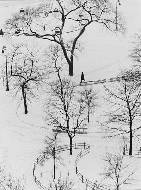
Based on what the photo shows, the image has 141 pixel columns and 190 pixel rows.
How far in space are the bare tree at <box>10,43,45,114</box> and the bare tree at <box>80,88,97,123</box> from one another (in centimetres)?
621

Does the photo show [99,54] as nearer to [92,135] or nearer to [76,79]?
[76,79]

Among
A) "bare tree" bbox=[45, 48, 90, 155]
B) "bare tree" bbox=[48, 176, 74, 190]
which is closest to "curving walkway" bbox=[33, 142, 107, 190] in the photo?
"bare tree" bbox=[48, 176, 74, 190]

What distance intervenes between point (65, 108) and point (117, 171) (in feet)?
34.3

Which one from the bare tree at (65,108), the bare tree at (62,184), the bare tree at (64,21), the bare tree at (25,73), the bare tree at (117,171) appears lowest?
the bare tree at (62,184)

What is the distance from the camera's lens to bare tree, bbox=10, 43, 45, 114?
84250 mm

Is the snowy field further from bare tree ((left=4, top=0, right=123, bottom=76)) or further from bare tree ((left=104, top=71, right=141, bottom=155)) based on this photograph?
bare tree ((left=4, top=0, right=123, bottom=76))

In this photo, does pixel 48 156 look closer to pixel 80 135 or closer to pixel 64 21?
pixel 80 135

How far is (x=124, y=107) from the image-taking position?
81.8 metres

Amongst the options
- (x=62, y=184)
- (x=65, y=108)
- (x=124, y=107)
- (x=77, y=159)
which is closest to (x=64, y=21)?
(x=124, y=107)

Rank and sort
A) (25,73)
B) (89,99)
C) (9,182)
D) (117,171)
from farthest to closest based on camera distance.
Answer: (25,73), (89,99), (117,171), (9,182)

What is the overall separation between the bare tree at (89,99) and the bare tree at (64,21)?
5.26m

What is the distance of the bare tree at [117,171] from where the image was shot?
70000 mm

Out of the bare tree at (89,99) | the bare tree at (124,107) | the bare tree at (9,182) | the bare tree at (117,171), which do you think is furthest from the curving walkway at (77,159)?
the bare tree at (89,99)

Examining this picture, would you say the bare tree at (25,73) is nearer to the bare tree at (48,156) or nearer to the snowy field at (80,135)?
the snowy field at (80,135)
